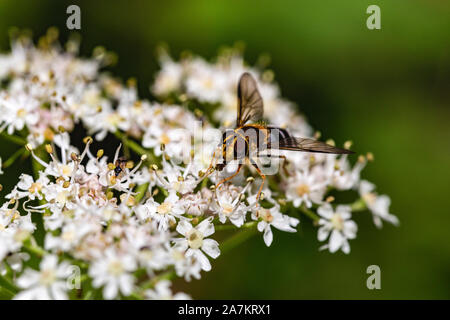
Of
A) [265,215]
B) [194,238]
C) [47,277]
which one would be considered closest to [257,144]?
[265,215]

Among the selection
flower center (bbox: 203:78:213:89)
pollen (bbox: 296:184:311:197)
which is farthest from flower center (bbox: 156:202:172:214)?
flower center (bbox: 203:78:213:89)

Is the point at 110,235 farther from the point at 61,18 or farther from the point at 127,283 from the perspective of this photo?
the point at 61,18

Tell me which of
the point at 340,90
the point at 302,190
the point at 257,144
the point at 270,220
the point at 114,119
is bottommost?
Result: the point at 270,220

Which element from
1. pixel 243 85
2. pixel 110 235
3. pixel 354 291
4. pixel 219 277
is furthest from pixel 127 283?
pixel 354 291

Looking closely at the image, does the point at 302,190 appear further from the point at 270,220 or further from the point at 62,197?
the point at 62,197

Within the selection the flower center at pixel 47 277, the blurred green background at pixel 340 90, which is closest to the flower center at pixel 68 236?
the flower center at pixel 47 277

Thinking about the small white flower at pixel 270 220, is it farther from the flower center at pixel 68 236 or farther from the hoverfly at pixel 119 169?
the flower center at pixel 68 236

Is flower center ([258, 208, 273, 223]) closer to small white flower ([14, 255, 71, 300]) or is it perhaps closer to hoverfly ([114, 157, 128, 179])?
hoverfly ([114, 157, 128, 179])
